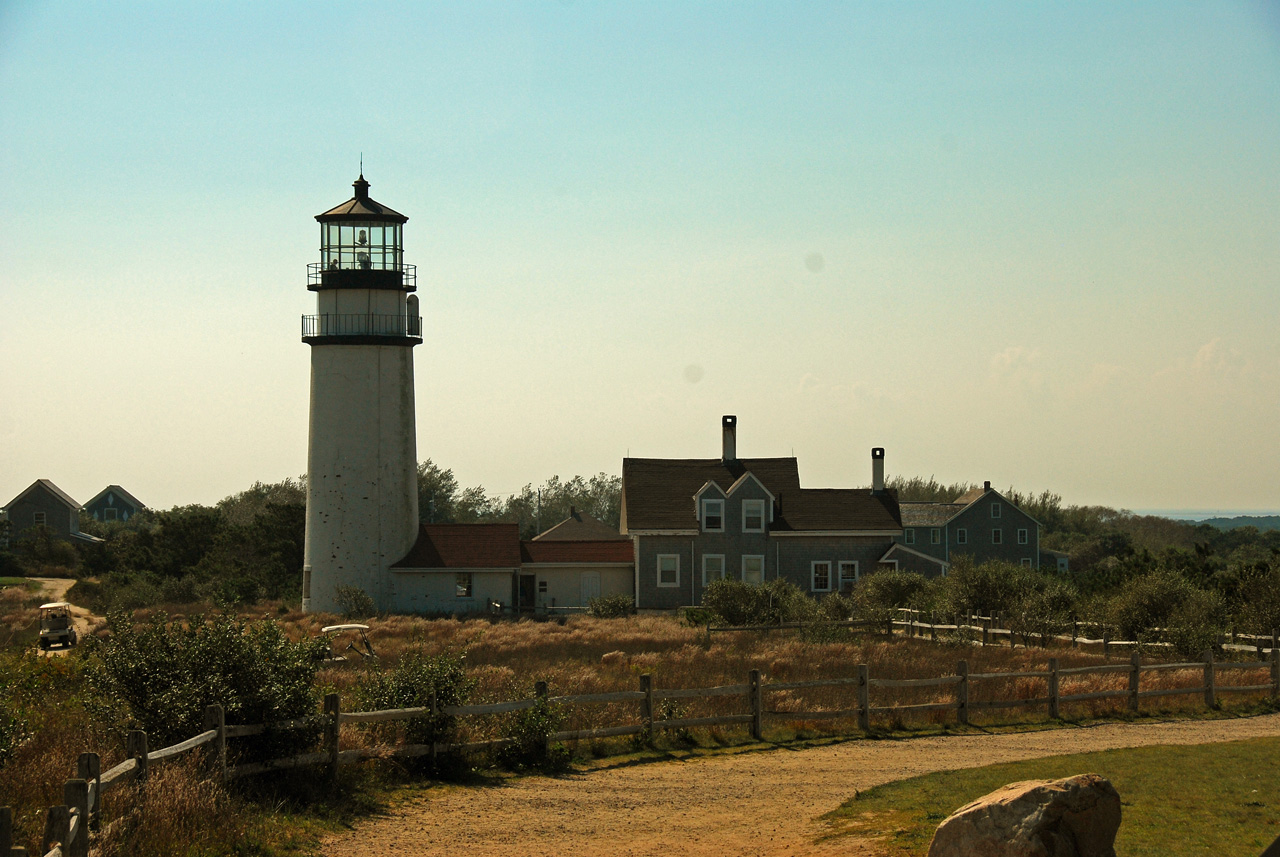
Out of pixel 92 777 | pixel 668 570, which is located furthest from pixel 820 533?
pixel 92 777

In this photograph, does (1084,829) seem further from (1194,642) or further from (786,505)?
(786,505)

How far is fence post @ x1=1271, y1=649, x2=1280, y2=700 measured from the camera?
906 inches

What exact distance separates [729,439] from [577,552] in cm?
863

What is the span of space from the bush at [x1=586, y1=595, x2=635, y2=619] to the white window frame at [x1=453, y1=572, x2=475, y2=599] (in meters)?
4.82

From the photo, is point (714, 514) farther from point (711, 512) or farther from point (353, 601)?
point (353, 601)

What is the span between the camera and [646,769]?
15742mm

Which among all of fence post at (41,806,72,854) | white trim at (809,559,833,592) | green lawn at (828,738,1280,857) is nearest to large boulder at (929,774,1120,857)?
green lawn at (828,738,1280,857)

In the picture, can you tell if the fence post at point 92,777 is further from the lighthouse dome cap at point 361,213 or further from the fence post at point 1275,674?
the lighthouse dome cap at point 361,213

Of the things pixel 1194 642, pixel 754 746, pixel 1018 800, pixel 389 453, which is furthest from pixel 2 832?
pixel 389 453

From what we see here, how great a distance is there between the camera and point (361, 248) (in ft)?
143

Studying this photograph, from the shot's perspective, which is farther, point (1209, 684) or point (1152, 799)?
point (1209, 684)

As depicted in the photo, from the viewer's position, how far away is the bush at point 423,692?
1477cm

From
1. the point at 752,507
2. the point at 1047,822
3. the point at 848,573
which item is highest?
the point at 752,507

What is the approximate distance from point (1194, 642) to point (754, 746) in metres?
14.6
